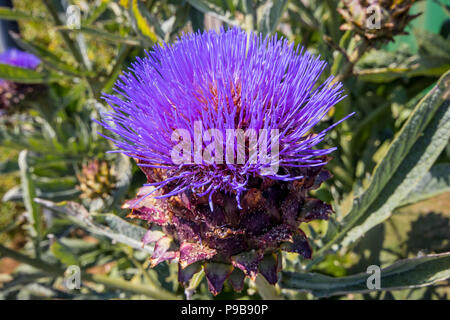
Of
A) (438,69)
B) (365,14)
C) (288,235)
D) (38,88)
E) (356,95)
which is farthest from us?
(38,88)

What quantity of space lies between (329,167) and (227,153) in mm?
628

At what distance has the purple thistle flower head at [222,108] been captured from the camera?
564 millimetres

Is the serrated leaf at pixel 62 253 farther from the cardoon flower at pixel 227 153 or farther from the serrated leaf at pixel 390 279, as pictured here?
the serrated leaf at pixel 390 279

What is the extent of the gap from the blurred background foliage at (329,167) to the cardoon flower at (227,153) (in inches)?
4.1

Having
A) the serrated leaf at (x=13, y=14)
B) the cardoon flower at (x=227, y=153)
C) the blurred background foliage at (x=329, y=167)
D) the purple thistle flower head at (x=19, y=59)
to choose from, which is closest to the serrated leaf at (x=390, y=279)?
the blurred background foliage at (x=329, y=167)

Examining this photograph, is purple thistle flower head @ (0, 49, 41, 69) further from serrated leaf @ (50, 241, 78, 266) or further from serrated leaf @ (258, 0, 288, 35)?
serrated leaf @ (258, 0, 288, 35)

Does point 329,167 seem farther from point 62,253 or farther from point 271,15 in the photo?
point 62,253

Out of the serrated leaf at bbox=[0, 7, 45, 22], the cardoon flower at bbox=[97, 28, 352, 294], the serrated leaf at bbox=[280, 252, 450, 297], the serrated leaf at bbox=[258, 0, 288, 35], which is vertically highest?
the serrated leaf at bbox=[0, 7, 45, 22]

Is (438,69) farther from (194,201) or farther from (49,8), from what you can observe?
(49,8)

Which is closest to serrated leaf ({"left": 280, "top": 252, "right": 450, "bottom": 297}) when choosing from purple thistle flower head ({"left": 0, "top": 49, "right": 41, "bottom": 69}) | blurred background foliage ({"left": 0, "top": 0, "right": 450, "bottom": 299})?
blurred background foliage ({"left": 0, "top": 0, "right": 450, "bottom": 299})

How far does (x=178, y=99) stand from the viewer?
1.98ft

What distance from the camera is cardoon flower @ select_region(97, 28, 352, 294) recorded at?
1.86ft
